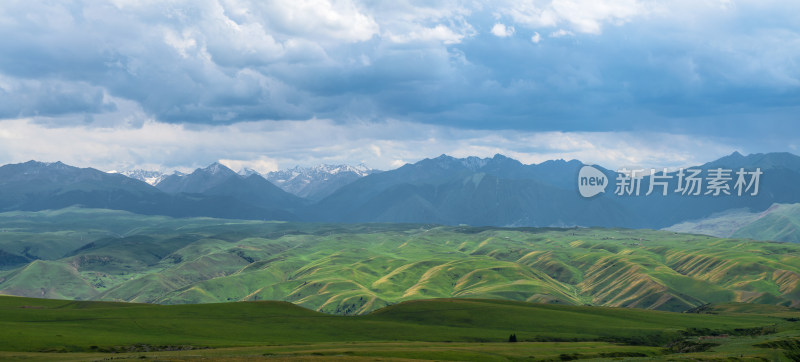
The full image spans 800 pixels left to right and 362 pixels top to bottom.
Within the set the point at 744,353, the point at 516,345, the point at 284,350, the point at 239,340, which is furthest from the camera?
the point at 239,340

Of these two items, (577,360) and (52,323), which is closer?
(577,360)

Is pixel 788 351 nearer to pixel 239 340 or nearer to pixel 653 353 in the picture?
pixel 653 353

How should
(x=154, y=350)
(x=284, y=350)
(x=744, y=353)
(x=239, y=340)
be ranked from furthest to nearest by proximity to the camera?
(x=239, y=340), (x=154, y=350), (x=284, y=350), (x=744, y=353)

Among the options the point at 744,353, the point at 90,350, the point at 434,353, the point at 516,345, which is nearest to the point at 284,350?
the point at 434,353

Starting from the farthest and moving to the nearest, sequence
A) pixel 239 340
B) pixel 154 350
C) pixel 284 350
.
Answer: pixel 239 340 < pixel 154 350 < pixel 284 350

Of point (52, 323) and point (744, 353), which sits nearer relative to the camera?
point (744, 353)

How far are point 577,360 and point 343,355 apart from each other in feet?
157

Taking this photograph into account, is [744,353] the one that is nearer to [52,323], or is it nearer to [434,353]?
[434,353]

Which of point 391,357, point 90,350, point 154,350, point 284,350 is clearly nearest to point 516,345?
point 391,357

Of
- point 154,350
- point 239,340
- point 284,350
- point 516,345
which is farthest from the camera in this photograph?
Result: point 239,340

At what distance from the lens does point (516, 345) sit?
178375 mm

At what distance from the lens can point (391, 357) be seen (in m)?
141

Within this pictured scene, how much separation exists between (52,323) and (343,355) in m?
104

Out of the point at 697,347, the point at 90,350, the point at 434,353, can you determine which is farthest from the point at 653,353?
the point at 90,350
